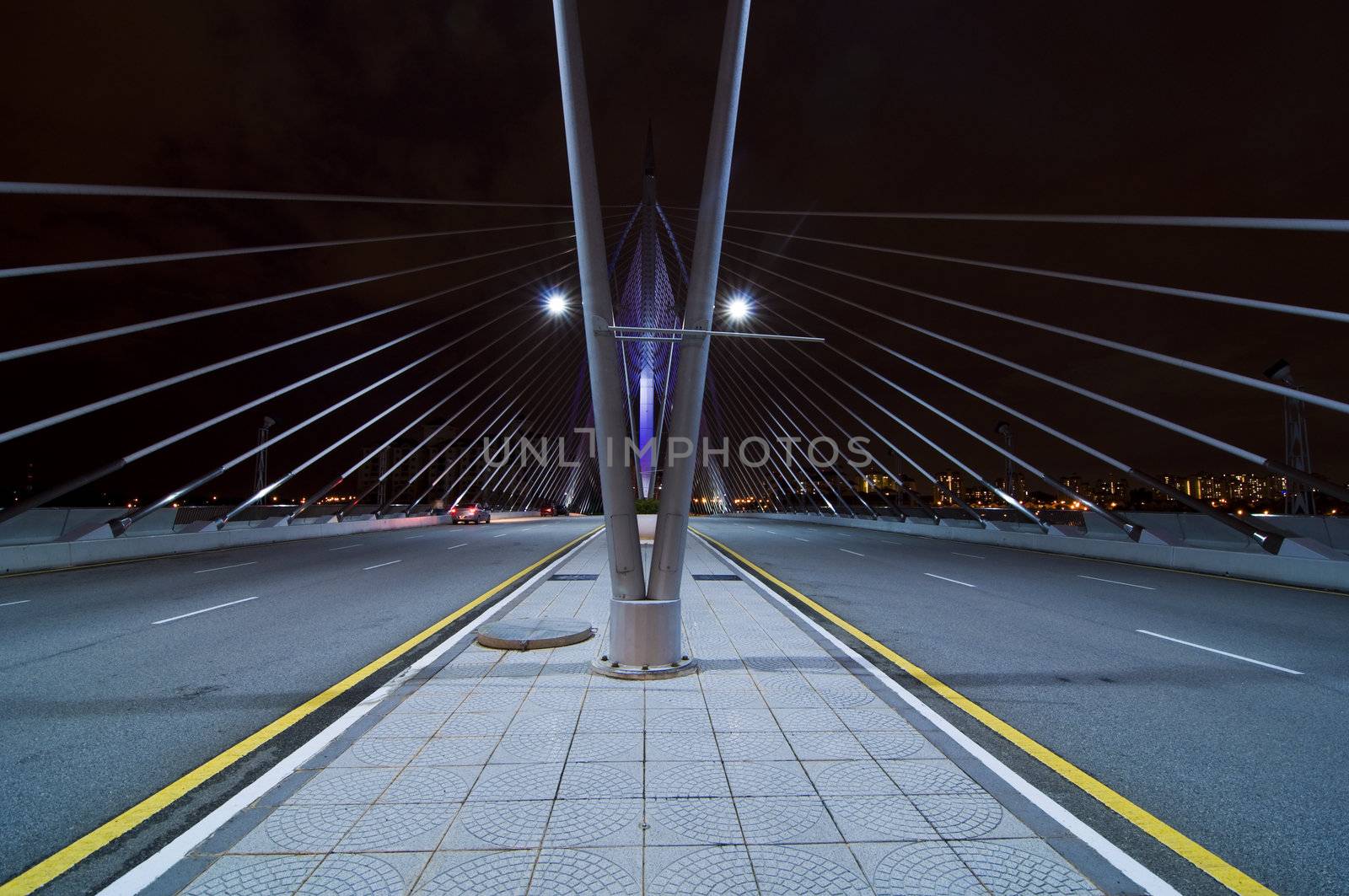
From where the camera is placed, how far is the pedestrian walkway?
3.14 meters

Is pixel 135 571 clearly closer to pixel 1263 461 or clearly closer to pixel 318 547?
pixel 318 547

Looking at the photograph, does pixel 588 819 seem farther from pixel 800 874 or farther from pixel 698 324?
pixel 698 324

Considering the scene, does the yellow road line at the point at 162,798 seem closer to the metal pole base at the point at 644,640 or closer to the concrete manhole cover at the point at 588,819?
the concrete manhole cover at the point at 588,819

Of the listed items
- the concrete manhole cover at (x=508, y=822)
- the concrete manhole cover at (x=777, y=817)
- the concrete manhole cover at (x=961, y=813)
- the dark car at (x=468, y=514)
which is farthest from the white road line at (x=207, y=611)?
the dark car at (x=468, y=514)

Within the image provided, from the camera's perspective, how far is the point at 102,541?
61.5 feet

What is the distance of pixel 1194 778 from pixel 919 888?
253 centimetres

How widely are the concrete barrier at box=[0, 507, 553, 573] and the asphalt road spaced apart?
691 inches

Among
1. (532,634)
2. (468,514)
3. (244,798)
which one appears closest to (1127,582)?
(532,634)

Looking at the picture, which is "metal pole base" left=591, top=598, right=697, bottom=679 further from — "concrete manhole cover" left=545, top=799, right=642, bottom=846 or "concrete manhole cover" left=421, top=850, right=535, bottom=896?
"concrete manhole cover" left=421, top=850, right=535, bottom=896

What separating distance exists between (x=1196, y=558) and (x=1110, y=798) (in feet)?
58.2

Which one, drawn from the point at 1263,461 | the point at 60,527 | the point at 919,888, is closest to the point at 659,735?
the point at 919,888

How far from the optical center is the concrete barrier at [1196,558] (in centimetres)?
1498

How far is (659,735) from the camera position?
493cm

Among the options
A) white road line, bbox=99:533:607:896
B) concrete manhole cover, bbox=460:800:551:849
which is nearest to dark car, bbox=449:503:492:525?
white road line, bbox=99:533:607:896
